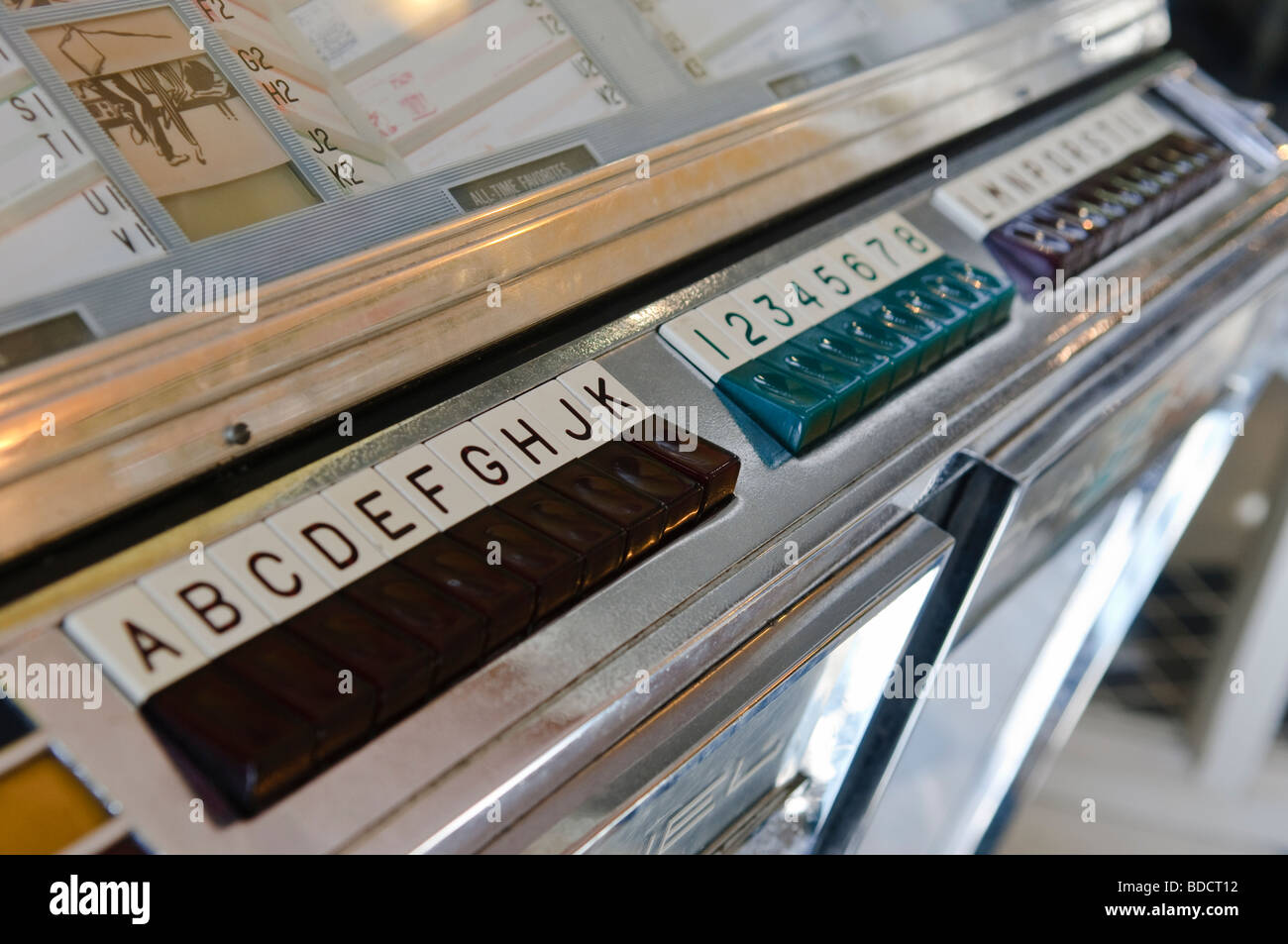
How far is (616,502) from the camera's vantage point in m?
0.68

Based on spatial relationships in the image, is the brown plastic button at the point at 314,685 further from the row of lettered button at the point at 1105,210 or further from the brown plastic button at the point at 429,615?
the row of lettered button at the point at 1105,210

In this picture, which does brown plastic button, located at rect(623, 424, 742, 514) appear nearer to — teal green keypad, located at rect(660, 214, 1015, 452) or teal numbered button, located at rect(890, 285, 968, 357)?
teal green keypad, located at rect(660, 214, 1015, 452)

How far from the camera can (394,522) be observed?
0.64 meters

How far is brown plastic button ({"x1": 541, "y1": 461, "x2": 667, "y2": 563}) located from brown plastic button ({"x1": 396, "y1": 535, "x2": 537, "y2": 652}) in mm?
78

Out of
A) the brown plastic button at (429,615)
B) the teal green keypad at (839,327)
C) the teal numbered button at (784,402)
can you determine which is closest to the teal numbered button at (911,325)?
the teal green keypad at (839,327)

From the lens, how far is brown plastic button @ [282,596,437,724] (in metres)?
0.56

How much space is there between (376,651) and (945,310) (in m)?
0.57

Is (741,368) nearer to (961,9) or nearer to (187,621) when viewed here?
(187,621)

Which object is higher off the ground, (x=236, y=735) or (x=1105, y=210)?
(x=1105, y=210)

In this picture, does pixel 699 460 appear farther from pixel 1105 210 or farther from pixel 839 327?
pixel 1105 210

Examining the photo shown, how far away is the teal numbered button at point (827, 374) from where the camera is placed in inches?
31.6

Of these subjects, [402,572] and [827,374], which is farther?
[827,374]

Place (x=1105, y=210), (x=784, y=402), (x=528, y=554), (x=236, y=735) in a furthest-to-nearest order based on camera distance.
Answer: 1. (x=1105, y=210)
2. (x=784, y=402)
3. (x=528, y=554)
4. (x=236, y=735)

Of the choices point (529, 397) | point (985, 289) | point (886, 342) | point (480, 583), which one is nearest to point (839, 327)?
point (886, 342)
